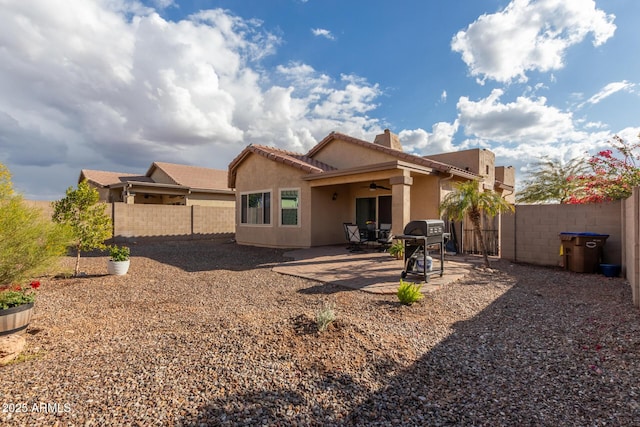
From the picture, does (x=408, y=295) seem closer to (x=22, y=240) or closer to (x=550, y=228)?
(x=22, y=240)

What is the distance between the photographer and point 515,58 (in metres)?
10.4

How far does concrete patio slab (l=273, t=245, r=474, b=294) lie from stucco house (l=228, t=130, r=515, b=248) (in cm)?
212

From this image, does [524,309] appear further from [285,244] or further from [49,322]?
[285,244]

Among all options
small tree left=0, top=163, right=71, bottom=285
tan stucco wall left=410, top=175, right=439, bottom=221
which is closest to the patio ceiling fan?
tan stucco wall left=410, top=175, right=439, bottom=221

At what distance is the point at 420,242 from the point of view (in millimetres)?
6941

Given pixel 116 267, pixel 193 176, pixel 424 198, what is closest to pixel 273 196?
pixel 424 198

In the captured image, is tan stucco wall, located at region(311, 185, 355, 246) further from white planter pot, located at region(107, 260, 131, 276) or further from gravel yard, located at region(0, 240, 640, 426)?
gravel yard, located at region(0, 240, 640, 426)

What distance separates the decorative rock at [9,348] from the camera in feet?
10.8

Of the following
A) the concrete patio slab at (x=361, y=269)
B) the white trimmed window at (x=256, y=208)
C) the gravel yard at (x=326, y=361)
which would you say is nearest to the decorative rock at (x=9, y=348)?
the gravel yard at (x=326, y=361)

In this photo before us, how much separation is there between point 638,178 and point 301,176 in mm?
11153

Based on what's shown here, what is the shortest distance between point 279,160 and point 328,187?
2453 millimetres

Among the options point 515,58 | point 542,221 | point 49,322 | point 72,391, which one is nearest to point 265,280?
point 49,322

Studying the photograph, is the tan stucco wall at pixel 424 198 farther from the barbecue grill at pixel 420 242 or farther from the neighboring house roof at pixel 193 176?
the neighboring house roof at pixel 193 176

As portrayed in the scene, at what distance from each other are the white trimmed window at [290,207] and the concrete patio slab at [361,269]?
2046mm
